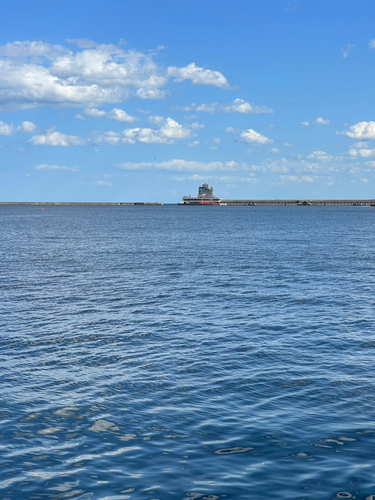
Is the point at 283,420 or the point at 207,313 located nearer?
the point at 283,420

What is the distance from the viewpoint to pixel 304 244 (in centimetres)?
7988

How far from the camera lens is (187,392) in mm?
18156

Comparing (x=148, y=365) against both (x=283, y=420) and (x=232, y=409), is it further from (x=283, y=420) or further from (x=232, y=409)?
(x=283, y=420)

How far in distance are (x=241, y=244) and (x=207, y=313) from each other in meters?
50.3

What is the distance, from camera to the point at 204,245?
258ft


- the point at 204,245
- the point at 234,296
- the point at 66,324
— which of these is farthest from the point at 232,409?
the point at 204,245

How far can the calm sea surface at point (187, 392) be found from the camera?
12.5 metres

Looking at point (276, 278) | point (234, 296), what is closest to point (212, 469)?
point (234, 296)

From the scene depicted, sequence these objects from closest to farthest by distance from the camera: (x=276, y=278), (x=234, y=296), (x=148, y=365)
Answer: (x=148, y=365) → (x=234, y=296) → (x=276, y=278)

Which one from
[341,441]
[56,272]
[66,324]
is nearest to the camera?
[341,441]

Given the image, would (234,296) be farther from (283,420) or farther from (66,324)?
(283,420)

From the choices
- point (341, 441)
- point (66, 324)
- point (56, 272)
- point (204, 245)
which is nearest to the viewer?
point (341, 441)

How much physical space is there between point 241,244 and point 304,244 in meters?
10.1

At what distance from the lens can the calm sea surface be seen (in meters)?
12.5
